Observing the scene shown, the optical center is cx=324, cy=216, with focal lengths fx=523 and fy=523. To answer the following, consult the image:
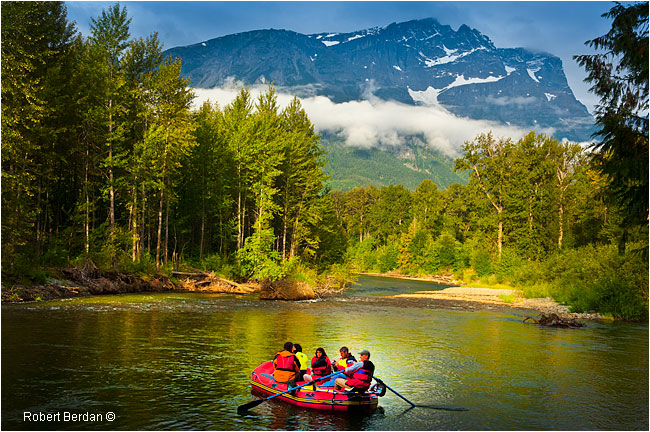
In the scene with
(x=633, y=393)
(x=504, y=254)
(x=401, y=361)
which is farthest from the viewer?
(x=504, y=254)

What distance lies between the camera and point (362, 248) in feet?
429

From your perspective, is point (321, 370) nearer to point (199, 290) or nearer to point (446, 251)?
point (199, 290)

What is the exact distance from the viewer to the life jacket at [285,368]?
1730 cm

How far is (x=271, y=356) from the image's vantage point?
77.0 feet

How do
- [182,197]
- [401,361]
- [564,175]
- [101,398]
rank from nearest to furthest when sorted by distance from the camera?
[101,398] → [401,361] → [182,197] → [564,175]

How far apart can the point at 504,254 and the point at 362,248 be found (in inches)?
2378

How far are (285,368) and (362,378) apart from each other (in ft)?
8.57

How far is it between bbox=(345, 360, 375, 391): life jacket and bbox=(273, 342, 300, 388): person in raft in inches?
72.2

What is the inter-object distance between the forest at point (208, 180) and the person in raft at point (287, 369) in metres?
12.0

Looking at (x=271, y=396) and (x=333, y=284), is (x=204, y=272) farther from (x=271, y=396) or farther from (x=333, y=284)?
(x=271, y=396)

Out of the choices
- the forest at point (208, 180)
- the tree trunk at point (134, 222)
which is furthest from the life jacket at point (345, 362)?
the tree trunk at point (134, 222)

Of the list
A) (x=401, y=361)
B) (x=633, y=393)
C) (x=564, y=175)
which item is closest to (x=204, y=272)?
(x=401, y=361)

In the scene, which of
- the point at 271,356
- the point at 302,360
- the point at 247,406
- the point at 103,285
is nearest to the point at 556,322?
the point at 271,356

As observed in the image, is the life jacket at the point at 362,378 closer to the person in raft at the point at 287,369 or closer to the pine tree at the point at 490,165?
the person in raft at the point at 287,369
